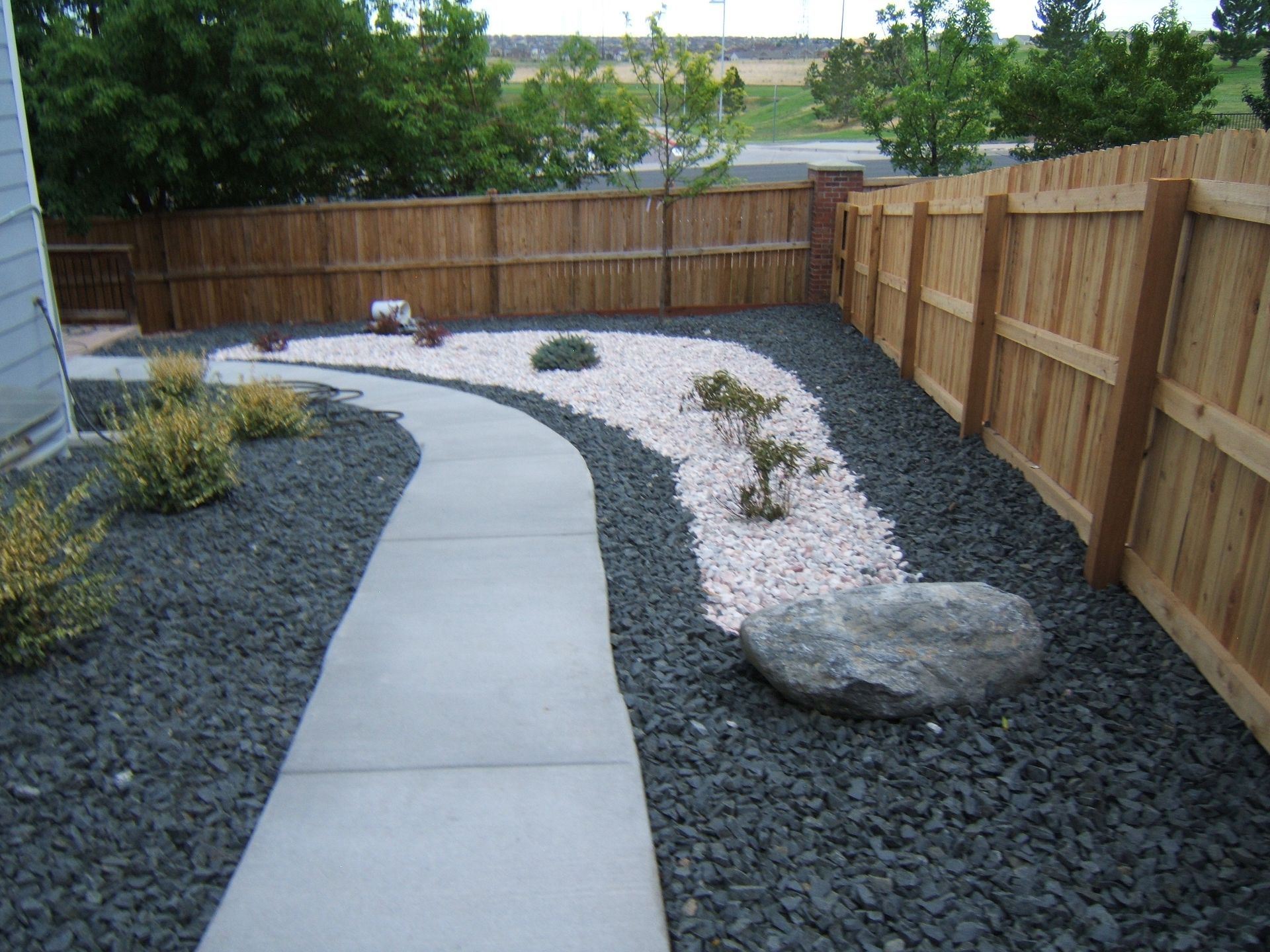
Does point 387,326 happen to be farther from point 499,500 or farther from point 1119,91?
point 1119,91

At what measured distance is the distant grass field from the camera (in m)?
56.3

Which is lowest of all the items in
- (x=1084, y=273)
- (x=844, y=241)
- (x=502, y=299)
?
(x=502, y=299)

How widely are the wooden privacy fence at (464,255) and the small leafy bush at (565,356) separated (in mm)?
3862

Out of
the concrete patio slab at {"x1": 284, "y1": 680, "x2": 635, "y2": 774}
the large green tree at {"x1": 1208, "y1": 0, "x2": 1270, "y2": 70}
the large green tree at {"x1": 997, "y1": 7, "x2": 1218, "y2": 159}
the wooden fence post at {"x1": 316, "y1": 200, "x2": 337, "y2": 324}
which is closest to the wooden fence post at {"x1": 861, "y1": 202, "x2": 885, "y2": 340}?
the wooden fence post at {"x1": 316, "y1": 200, "x2": 337, "y2": 324}

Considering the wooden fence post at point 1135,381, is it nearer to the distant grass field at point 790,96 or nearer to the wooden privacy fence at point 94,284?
the wooden privacy fence at point 94,284

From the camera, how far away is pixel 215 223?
14.1 meters

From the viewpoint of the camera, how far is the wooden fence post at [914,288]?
8.08 meters

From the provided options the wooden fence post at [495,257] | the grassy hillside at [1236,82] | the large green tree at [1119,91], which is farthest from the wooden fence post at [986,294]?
the grassy hillside at [1236,82]

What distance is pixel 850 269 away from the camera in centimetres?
1206

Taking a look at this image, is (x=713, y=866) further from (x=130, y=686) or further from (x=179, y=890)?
(x=130, y=686)

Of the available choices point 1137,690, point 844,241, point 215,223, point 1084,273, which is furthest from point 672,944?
point 215,223

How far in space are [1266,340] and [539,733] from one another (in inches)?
104

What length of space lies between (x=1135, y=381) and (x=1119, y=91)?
18589 mm

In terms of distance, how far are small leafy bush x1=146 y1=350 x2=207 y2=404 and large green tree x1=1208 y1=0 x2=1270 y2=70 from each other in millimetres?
62149
